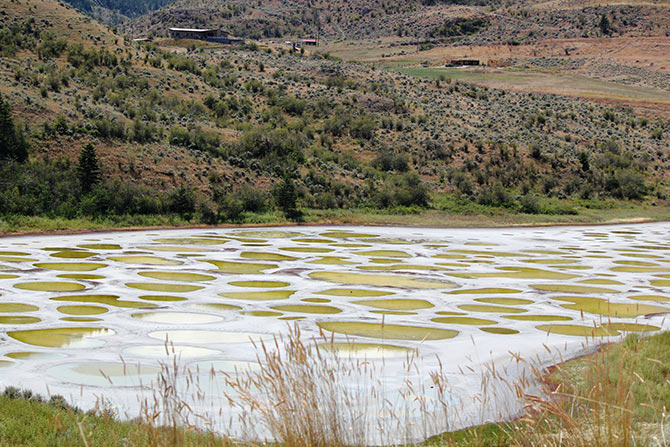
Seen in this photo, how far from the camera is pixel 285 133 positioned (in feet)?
180

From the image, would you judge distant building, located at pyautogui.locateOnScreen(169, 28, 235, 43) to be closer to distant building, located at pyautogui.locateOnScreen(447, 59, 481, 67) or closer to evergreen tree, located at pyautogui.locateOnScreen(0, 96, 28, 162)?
distant building, located at pyautogui.locateOnScreen(447, 59, 481, 67)

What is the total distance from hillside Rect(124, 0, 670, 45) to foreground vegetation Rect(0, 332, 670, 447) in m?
114

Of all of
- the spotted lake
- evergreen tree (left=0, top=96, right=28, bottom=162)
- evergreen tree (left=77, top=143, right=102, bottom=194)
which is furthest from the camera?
evergreen tree (left=0, top=96, right=28, bottom=162)

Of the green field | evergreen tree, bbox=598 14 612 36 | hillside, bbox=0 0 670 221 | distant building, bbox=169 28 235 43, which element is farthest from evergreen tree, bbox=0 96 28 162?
evergreen tree, bbox=598 14 612 36

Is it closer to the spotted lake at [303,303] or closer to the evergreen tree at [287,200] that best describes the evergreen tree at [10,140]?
the spotted lake at [303,303]

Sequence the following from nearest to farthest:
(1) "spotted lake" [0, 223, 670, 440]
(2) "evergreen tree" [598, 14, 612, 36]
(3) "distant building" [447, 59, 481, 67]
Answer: (1) "spotted lake" [0, 223, 670, 440]
(3) "distant building" [447, 59, 481, 67]
(2) "evergreen tree" [598, 14, 612, 36]

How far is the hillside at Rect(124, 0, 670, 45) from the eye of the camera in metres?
117

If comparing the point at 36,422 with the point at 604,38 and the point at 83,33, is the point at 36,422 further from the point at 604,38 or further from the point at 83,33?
the point at 604,38

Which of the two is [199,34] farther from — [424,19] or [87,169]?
[87,169]

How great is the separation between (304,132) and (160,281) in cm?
3865

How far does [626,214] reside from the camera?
47.4 m

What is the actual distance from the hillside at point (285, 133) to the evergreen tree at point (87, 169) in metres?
1.01

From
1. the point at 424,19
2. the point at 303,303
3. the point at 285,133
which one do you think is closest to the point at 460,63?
the point at 424,19

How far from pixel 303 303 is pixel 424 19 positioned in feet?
397
